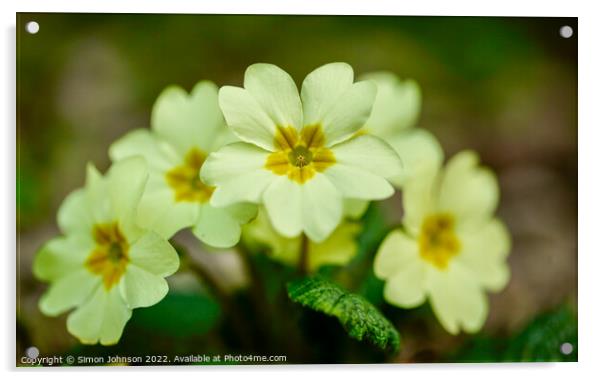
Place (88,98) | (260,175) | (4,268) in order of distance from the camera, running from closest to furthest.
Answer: (260,175), (4,268), (88,98)

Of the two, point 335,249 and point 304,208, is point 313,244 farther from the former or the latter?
point 304,208

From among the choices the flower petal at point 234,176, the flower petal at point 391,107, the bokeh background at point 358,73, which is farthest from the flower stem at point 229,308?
the flower petal at point 391,107

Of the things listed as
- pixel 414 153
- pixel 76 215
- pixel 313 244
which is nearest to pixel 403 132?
pixel 414 153

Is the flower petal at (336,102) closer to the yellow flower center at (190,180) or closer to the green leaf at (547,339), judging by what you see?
the yellow flower center at (190,180)

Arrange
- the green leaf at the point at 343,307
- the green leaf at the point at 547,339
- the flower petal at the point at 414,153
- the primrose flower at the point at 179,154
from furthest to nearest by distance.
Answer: the green leaf at the point at 547,339 → the flower petal at the point at 414,153 → the primrose flower at the point at 179,154 → the green leaf at the point at 343,307

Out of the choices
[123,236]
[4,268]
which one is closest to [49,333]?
[4,268]

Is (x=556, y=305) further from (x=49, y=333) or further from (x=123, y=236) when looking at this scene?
(x=49, y=333)

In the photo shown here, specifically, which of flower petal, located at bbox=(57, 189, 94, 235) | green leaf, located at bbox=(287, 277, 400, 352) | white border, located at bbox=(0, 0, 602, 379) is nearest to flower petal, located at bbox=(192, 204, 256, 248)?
green leaf, located at bbox=(287, 277, 400, 352)
